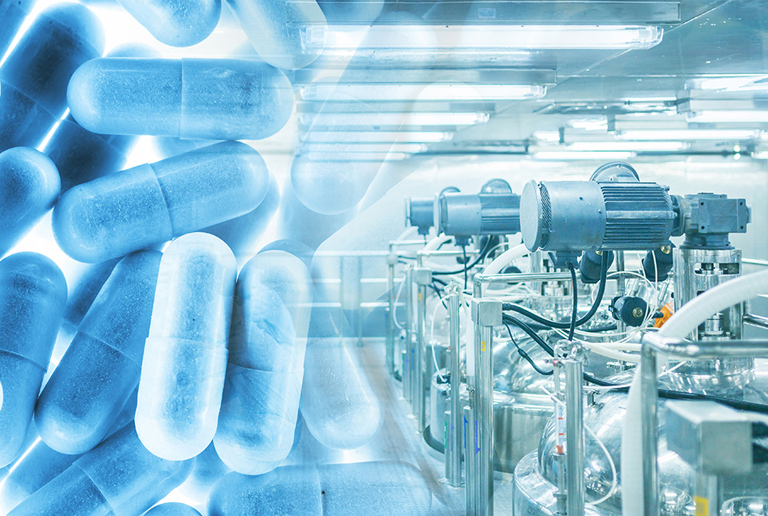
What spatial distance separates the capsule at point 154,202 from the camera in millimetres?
1641

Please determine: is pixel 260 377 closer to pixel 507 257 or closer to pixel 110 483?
pixel 110 483

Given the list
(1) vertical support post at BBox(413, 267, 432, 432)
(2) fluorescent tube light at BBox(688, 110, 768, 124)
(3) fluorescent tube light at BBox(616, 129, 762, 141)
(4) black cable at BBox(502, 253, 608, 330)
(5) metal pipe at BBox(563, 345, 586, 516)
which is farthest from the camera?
(3) fluorescent tube light at BBox(616, 129, 762, 141)

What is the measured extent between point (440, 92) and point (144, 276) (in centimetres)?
168

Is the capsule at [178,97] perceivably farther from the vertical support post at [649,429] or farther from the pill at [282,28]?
the vertical support post at [649,429]

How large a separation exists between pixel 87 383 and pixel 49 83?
920 millimetres

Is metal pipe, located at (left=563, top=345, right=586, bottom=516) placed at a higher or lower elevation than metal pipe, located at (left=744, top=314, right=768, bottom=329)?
lower

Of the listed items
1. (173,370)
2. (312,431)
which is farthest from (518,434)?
(173,370)

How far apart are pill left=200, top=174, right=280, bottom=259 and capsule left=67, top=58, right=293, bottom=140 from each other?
0.76 ft

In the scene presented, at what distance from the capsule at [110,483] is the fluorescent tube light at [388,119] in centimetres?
117

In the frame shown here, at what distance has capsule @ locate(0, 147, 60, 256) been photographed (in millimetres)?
1657

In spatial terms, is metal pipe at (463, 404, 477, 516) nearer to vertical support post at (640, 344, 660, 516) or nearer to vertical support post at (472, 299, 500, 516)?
vertical support post at (472, 299, 500, 516)

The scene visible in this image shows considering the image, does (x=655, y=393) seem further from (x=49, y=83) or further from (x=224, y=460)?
(x=49, y=83)

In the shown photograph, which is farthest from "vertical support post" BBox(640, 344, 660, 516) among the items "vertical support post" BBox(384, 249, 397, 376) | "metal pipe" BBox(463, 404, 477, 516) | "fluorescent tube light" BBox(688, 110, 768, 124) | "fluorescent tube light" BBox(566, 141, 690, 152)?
"fluorescent tube light" BBox(566, 141, 690, 152)

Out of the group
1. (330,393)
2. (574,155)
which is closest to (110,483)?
(330,393)
